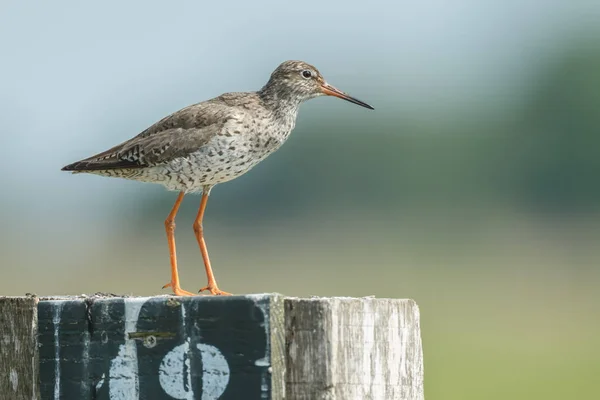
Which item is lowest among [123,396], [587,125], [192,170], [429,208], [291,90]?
[123,396]

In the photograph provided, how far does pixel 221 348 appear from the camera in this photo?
419cm

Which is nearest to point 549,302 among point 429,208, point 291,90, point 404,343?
point 429,208

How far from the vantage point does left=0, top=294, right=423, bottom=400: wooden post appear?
13.6ft

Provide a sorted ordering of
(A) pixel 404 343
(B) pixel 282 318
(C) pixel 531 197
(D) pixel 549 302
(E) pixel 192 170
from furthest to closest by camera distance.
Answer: (C) pixel 531 197 → (D) pixel 549 302 → (E) pixel 192 170 → (A) pixel 404 343 → (B) pixel 282 318

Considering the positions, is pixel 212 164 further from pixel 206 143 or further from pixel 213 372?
pixel 213 372

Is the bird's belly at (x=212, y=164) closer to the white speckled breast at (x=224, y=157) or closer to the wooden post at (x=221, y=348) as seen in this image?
the white speckled breast at (x=224, y=157)

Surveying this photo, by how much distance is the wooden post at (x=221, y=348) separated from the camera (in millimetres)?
4160

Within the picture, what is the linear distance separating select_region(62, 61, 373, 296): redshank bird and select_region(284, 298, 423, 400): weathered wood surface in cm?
373

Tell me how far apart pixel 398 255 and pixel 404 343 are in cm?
2731

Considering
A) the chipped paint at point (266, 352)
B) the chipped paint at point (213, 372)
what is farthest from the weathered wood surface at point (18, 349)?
the chipped paint at point (266, 352)

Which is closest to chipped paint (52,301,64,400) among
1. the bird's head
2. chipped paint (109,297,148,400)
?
chipped paint (109,297,148,400)

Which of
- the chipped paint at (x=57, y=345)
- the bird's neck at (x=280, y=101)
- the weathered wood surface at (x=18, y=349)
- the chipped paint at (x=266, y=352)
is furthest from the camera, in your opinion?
the bird's neck at (x=280, y=101)

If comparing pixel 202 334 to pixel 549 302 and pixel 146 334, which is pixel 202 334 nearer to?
pixel 146 334

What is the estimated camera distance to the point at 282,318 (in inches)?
166
